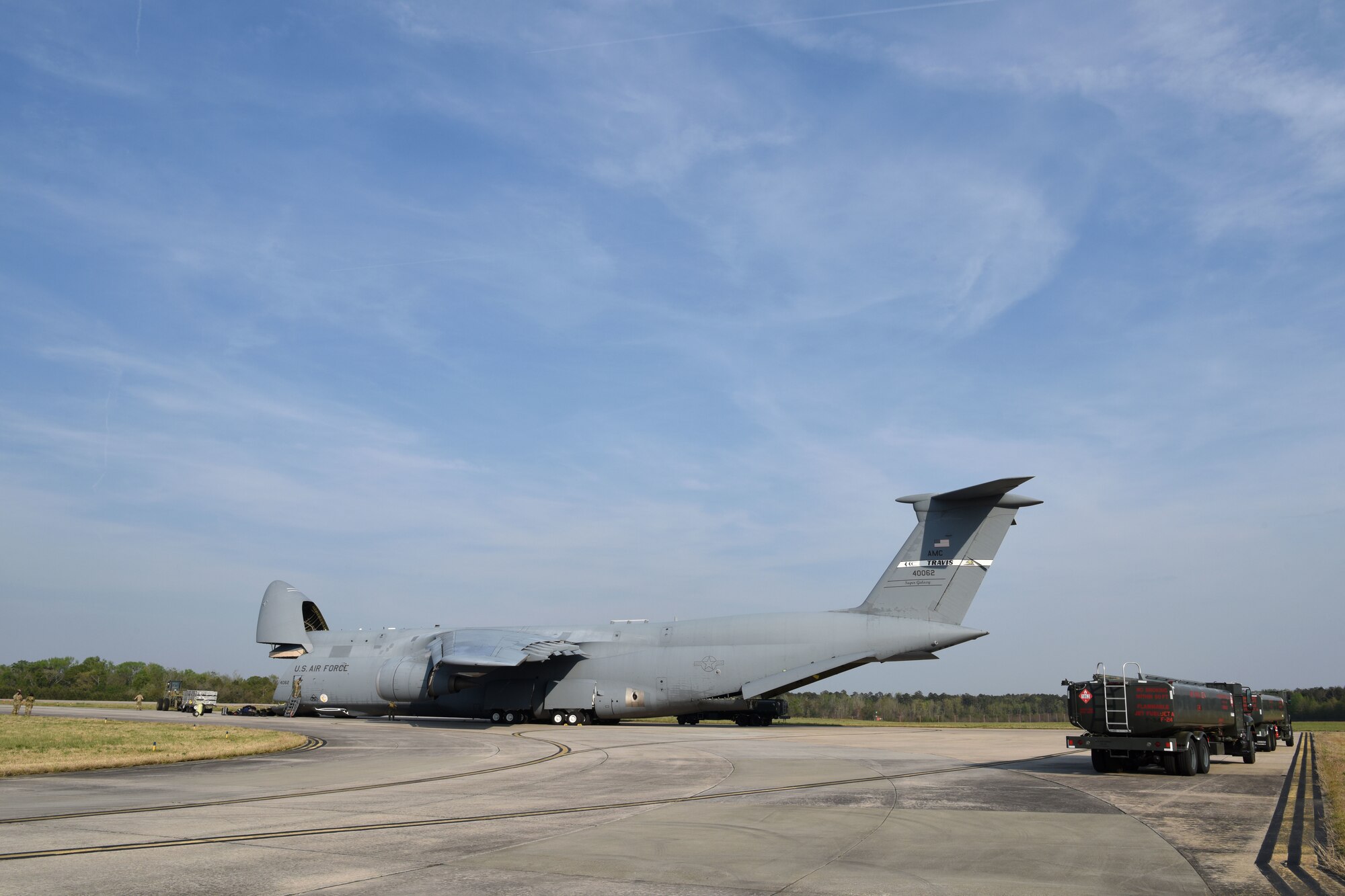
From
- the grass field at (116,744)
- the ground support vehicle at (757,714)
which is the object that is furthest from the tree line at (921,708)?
the grass field at (116,744)

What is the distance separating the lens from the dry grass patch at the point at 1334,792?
10.3 meters

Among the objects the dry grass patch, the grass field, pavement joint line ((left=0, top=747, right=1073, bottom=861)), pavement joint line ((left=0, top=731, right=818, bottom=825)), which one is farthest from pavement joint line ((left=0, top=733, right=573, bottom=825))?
the dry grass patch

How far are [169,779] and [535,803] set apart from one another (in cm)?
779

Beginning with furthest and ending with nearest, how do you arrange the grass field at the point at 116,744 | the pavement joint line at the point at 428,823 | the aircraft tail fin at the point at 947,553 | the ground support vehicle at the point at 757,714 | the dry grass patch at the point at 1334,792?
the ground support vehicle at the point at 757,714 < the aircraft tail fin at the point at 947,553 < the grass field at the point at 116,744 < the dry grass patch at the point at 1334,792 < the pavement joint line at the point at 428,823

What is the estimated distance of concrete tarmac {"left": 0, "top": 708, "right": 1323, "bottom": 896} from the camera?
8.20 metres

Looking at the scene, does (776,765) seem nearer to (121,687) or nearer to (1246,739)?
(1246,739)

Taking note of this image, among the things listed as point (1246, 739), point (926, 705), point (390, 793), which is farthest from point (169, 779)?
point (926, 705)

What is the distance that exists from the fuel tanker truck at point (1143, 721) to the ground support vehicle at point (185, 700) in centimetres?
4279

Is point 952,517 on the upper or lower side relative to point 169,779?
upper

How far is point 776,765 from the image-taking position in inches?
777

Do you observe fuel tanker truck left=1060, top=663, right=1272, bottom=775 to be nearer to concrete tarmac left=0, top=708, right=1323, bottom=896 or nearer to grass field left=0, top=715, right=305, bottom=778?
concrete tarmac left=0, top=708, right=1323, bottom=896

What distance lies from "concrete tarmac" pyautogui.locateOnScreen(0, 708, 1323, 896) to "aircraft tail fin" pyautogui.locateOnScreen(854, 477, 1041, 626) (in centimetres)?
1194

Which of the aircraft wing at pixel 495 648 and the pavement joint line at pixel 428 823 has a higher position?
the aircraft wing at pixel 495 648

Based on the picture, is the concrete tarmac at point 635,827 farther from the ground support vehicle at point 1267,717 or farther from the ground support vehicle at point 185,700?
the ground support vehicle at point 185,700
